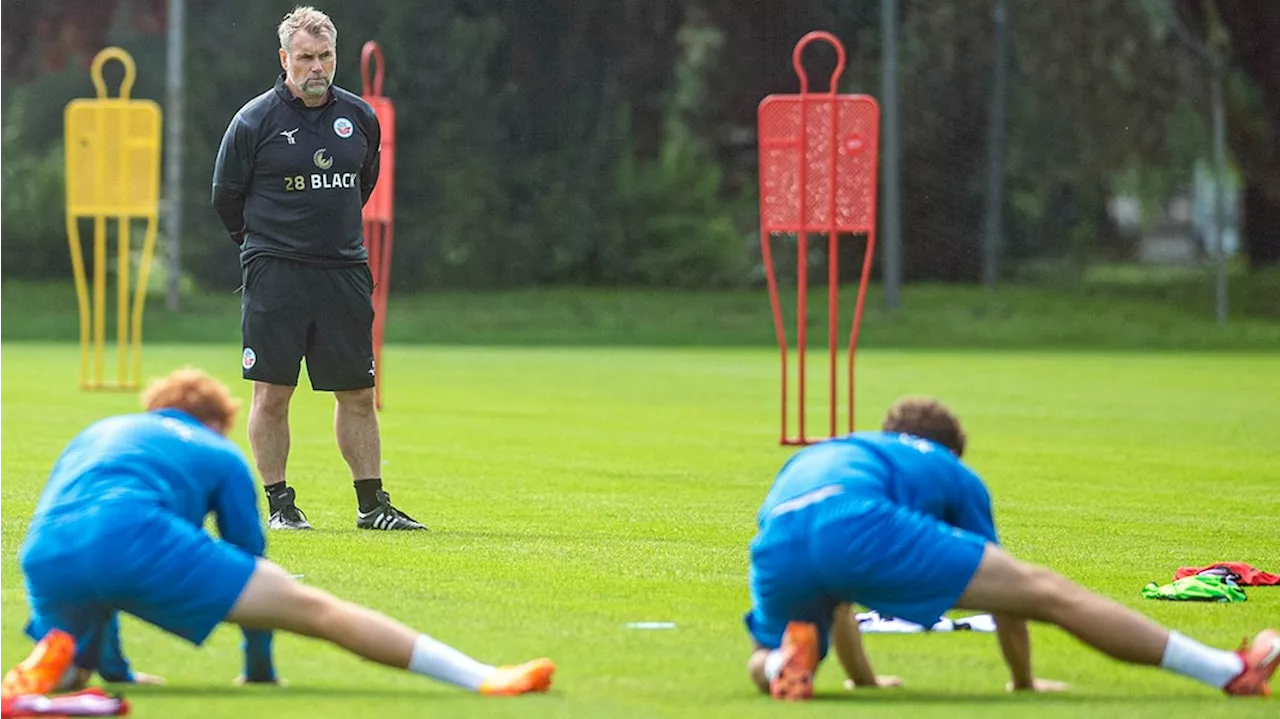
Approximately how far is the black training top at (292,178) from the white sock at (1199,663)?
5774 millimetres

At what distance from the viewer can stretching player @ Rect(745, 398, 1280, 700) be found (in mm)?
6922

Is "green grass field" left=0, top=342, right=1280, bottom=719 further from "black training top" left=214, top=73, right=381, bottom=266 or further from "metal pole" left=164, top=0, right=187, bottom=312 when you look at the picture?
"metal pole" left=164, top=0, right=187, bottom=312

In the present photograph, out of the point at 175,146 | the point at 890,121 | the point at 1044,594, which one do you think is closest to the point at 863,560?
the point at 1044,594

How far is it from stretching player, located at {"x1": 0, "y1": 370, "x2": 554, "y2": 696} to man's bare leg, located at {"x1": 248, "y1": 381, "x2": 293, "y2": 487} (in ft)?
15.0

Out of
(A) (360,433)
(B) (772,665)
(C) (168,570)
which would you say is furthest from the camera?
(A) (360,433)

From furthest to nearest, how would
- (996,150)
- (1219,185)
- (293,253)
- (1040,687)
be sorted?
(996,150)
(1219,185)
(293,253)
(1040,687)

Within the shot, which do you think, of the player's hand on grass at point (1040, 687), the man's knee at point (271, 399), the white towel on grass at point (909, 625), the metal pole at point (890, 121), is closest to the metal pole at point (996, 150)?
the metal pole at point (890, 121)

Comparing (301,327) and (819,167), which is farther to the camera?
(819,167)

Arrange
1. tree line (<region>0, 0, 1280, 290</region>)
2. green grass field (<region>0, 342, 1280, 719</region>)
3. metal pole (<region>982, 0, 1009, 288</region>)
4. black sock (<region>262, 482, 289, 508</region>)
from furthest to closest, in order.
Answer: tree line (<region>0, 0, 1280, 290</region>)
metal pole (<region>982, 0, 1009, 288</region>)
black sock (<region>262, 482, 289, 508</region>)
green grass field (<region>0, 342, 1280, 719</region>)

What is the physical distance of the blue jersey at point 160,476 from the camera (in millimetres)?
6855

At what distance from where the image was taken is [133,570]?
674 centimetres

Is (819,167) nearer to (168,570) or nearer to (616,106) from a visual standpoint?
(168,570)

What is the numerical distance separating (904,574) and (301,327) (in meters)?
5.38

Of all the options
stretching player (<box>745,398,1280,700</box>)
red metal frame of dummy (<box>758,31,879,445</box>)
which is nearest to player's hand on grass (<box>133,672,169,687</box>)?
stretching player (<box>745,398,1280,700</box>)
